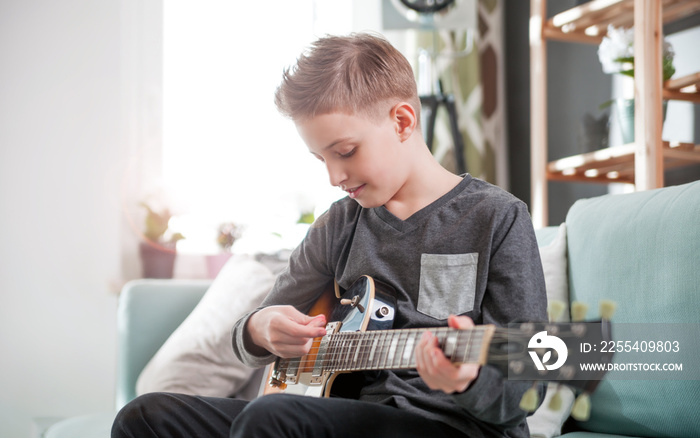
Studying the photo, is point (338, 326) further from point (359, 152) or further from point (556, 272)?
point (556, 272)

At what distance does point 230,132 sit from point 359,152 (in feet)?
6.50

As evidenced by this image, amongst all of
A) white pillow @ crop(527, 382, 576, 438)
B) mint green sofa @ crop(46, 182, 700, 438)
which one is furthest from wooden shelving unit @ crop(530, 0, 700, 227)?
white pillow @ crop(527, 382, 576, 438)

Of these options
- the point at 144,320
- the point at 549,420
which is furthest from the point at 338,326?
the point at 144,320

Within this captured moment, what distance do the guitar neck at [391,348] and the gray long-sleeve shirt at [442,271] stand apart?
2.6 inches

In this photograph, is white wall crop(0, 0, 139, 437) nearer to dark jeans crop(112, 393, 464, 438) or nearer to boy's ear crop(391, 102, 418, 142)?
dark jeans crop(112, 393, 464, 438)

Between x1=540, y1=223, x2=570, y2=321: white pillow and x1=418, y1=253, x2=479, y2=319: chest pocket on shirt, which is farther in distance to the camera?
x1=540, y1=223, x2=570, y2=321: white pillow

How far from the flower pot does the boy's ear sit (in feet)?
6.31

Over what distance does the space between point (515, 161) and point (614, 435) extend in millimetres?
2024

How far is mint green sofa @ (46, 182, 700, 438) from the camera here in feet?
3.73

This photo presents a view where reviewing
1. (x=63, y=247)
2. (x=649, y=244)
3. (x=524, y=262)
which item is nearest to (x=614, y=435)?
(x=649, y=244)

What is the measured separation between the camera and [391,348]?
87 cm

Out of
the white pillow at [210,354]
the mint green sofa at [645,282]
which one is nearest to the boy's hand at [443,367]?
the mint green sofa at [645,282]

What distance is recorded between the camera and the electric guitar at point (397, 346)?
0.68 metres

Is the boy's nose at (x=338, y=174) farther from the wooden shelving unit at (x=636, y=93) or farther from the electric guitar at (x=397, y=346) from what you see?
the wooden shelving unit at (x=636, y=93)
